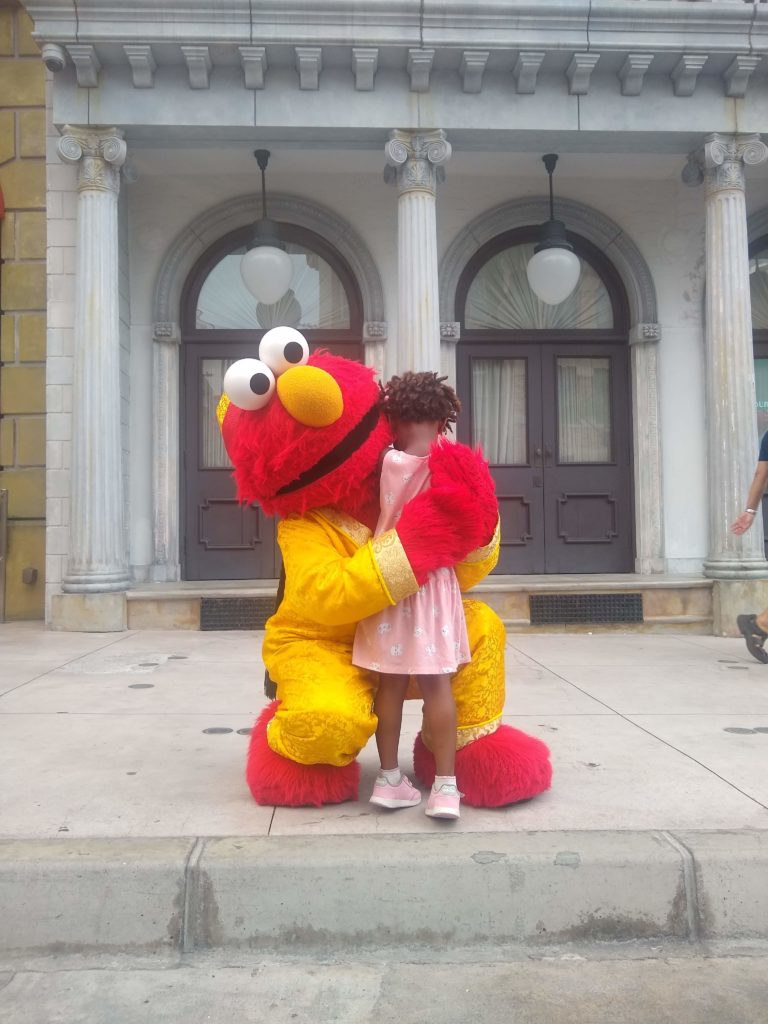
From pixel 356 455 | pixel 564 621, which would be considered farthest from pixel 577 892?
pixel 564 621

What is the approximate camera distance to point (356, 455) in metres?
2.65

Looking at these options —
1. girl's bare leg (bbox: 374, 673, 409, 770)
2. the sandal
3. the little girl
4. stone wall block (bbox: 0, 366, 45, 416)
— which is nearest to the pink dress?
the little girl

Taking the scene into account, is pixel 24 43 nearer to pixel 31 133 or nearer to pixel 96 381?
pixel 31 133

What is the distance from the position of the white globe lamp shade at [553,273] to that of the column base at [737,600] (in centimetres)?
332

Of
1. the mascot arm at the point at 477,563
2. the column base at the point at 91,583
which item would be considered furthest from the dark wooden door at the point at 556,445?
the mascot arm at the point at 477,563

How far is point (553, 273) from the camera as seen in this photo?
8273mm

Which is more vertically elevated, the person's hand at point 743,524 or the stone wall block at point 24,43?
the stone wall block at point 24,43

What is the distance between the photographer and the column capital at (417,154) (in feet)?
24.5

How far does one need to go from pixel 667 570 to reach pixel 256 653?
15.7 ft

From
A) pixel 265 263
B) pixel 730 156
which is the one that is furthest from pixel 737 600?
pixel 265 263

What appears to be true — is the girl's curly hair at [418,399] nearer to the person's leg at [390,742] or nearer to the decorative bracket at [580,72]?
the person's leg at [390,742]

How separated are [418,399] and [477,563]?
0.62 meters

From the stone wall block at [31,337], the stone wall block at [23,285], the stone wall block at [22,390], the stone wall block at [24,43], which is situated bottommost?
the stone wall block at [22,390]

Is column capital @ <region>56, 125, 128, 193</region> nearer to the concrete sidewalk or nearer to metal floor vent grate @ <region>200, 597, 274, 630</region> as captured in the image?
metal floor vent grate @ <region>200, 597, 274, 630</region>
